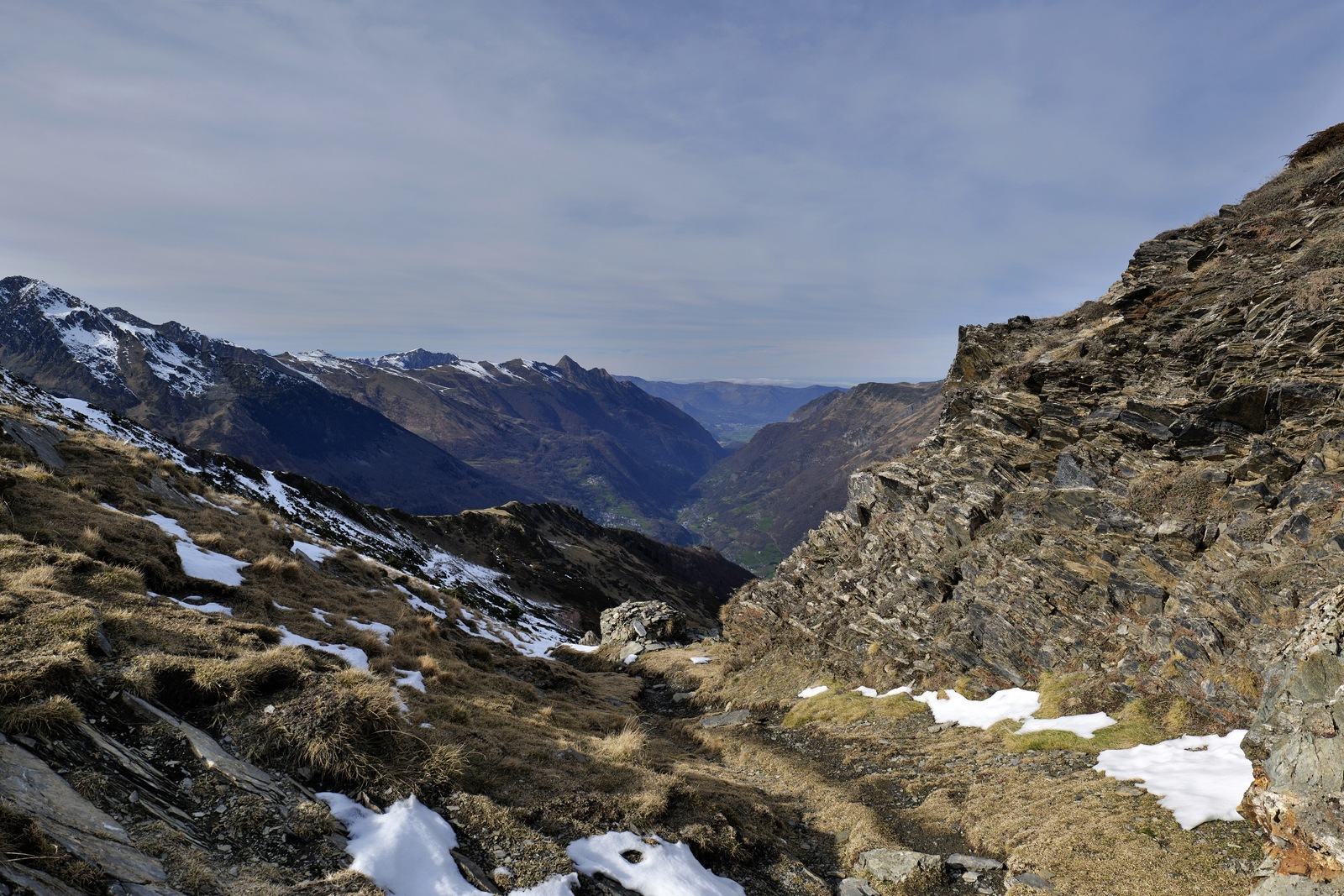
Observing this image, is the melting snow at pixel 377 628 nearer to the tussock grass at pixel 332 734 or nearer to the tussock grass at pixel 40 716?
the tussock grass at pixel 332 734

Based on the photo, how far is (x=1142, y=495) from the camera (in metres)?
20.5

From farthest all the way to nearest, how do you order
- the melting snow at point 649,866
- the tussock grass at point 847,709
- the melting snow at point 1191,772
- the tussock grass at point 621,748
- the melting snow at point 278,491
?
1. the melting snow at point 278,491
2. the tussock grass at point 847,709
3. the tussock grass at point 621,748
4. the melting snow at point 1191,772
5. the melting snow at point 649,866

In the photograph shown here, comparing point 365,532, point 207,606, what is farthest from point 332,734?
point 365,532

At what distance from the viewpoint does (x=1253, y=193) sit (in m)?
30.7

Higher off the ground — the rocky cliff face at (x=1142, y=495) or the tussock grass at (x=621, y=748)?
the rocky cliff face at (x=1142, y=495)

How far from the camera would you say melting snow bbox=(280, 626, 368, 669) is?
1639 centimetres

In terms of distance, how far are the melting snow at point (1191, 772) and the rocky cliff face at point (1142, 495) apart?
1451 mm

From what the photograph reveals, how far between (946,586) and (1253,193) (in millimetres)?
28301

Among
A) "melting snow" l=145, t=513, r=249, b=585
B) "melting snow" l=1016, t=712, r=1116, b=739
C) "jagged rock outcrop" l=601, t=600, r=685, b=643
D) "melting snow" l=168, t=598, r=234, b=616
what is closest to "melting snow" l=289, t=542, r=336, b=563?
"melting snow" l=145, t=513, r=249, b=585

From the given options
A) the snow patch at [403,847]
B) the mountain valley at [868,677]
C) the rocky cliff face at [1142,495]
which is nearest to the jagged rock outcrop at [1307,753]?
the mountain valley at [868,677]

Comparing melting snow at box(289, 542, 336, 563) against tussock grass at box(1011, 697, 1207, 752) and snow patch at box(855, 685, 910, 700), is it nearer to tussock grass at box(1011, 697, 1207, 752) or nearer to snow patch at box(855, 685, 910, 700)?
snow patch at box(855, 685, 910, 700)

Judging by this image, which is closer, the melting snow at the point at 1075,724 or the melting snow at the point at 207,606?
the melting snow at the point at 207,606

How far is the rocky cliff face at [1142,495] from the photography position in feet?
54.8

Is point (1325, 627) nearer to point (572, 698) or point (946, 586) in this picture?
point (946, 586)
